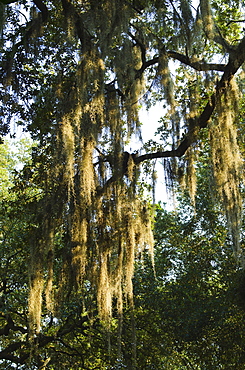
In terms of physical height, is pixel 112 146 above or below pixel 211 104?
below

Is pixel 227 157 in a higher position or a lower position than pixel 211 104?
lower

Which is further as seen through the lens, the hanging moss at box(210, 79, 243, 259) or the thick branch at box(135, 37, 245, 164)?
the hanging moss at box(210, 79, 243, 259)

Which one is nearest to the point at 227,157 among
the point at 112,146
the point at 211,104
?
the point at 211,104

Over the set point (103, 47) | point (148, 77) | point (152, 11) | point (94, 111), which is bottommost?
point (94, 111)

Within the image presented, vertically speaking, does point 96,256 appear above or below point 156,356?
above

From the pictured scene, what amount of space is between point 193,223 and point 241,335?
2520mm

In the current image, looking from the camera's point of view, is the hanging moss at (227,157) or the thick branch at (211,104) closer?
the thick branch at (211,104)

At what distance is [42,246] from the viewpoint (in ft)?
12.4

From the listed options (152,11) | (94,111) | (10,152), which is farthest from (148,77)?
(10,152)

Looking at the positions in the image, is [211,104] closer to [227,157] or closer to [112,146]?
[227,157]

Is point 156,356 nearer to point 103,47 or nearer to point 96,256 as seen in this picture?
point 96,256

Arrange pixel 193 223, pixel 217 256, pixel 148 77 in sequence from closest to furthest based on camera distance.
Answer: pixel 148 77 < pixel 217 256 < pixel 193 223

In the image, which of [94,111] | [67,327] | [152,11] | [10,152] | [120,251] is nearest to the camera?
[94,111]

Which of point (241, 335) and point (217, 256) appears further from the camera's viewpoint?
point (217, 256)
